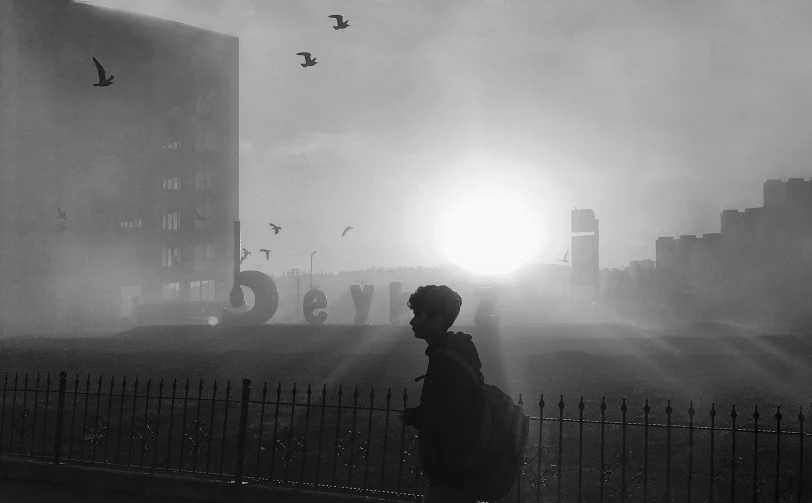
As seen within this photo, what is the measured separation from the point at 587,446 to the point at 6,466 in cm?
1216

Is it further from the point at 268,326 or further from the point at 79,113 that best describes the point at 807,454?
the point at 79,113

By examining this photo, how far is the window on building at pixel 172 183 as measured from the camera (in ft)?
246

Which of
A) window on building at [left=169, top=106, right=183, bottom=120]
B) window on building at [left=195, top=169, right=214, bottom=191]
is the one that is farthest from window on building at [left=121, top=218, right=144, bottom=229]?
window on building at [left=169, top=106, right=183, bottom=120]

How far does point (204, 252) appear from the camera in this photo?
255 ft

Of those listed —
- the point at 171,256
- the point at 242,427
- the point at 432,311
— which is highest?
the point at 171,256

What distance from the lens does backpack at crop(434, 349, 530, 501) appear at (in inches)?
160

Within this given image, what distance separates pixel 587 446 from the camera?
55.5 ft

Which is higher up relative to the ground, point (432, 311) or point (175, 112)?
point (175, 112)

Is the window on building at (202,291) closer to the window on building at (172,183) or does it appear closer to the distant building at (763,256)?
the window on building at (172,183)

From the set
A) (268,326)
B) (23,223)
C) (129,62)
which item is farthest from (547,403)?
(129,62)

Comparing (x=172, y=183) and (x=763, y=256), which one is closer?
(x=763, y=256)

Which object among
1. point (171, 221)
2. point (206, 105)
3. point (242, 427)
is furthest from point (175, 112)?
point (242, 427)

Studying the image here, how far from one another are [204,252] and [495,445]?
252 ft

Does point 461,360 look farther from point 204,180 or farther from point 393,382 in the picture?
point 204,180
